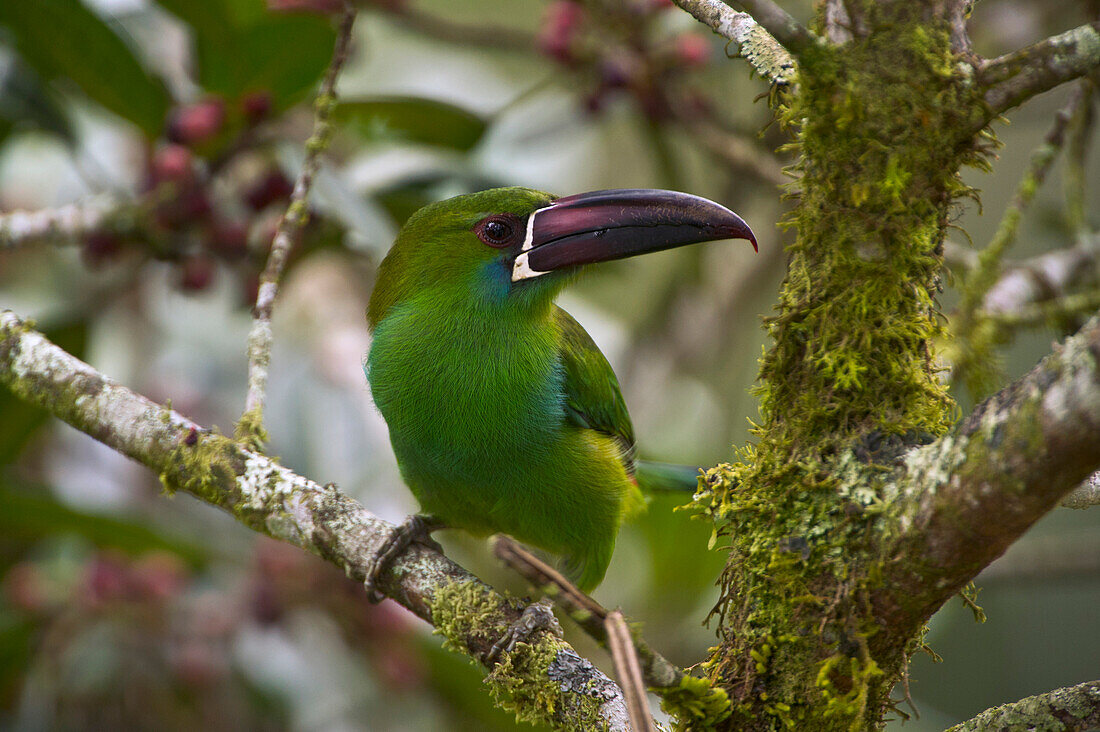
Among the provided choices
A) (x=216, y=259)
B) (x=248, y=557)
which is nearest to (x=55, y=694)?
(x=248, y=557)

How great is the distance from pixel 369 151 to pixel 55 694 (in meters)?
2.22

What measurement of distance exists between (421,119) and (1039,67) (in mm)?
2353

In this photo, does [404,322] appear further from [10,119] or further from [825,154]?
[10,119]

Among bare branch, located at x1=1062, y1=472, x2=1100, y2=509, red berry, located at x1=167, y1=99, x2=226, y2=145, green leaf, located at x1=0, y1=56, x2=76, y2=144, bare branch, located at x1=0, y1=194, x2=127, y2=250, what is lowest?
bare branch, located at x1=1062, y1=472, x2=1100, y2=509

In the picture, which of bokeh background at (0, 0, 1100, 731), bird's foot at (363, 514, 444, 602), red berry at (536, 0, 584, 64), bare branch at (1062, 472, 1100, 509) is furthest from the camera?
red berry at (536, 0, 584, 64)

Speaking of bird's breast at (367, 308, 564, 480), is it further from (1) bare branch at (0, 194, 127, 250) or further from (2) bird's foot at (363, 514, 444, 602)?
(1) bare branch at (0, 194, 127, 250)

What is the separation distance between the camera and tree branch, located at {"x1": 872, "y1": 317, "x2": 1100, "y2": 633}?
0.98 m

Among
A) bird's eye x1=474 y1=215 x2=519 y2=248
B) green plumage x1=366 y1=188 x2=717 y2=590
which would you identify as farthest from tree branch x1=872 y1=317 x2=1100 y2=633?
bird's eye x1=474 y1=215 x2=519 y2=248

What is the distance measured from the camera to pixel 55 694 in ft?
10.5

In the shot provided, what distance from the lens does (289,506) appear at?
1.84 meters

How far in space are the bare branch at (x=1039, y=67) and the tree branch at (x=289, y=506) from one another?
1014 mm

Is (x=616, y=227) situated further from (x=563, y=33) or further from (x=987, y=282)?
(x=563, y=33)

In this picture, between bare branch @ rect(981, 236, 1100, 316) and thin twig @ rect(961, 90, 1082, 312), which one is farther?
bare branch @ rect(981, 236, 1100, 316)

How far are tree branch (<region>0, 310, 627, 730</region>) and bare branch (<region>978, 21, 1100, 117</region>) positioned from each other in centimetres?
101
